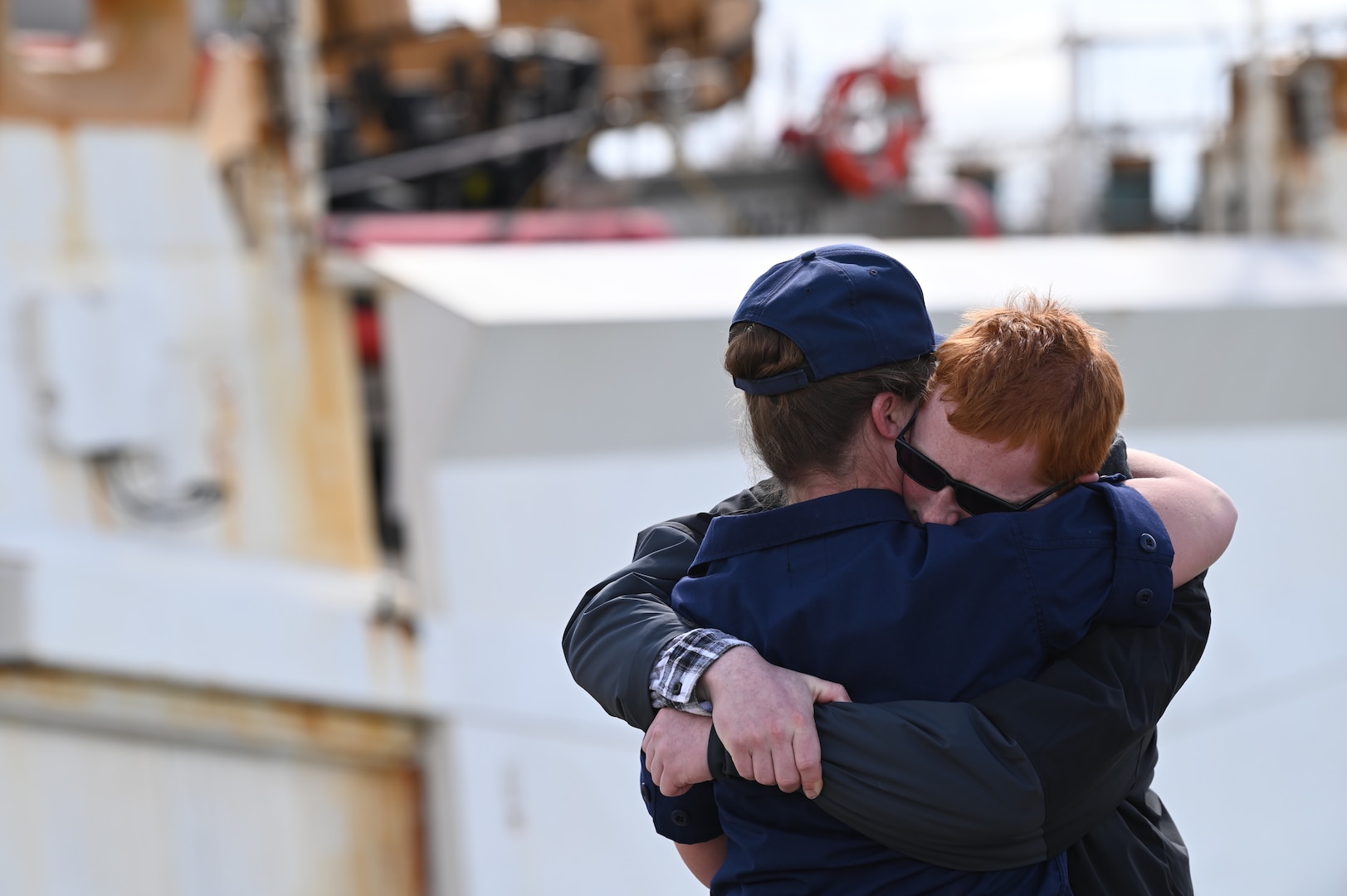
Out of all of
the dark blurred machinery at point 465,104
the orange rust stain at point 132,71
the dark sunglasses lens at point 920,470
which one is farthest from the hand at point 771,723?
the dark blurred machinery at point 465,104

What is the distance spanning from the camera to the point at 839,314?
1072mm

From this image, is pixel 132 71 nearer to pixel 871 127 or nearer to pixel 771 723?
pixel 771 723

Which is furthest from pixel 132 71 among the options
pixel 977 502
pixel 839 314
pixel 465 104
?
pixel 465 104

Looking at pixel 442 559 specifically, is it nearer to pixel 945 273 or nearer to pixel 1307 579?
pixel 945 273

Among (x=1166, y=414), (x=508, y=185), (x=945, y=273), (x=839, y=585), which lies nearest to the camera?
(x=839, y=585)

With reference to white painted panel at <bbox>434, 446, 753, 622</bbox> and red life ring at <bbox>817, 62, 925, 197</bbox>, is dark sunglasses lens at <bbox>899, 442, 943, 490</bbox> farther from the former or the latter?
red life ring at <bbox>817, 62, 925, 197</bbox>

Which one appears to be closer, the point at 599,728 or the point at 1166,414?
the point at 599,728

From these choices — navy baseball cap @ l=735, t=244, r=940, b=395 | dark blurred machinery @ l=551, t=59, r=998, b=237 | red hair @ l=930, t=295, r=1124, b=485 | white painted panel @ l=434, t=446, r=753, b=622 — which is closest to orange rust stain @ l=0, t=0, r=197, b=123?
white painted panel @ l=434, t=446, r=753, b=622

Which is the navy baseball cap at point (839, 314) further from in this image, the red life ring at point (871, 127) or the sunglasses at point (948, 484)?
the red life ring at point (871, 127)

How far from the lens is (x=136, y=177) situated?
294 cm

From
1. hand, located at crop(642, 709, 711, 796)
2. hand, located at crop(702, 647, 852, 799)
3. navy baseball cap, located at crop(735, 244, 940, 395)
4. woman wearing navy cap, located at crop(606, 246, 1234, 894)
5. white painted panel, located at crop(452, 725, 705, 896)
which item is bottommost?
white painted panel, located at crop(452, 725, 705, 896)

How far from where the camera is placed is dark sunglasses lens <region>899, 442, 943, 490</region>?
3.59 feet

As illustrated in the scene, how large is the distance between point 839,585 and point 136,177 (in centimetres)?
243

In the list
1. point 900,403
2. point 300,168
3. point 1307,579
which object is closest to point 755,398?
point 900,403
